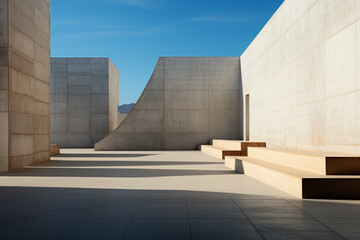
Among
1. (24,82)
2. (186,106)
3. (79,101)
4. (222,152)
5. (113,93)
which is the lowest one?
(222,152)

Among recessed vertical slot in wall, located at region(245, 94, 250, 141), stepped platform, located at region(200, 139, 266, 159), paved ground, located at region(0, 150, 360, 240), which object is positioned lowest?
paved ground, located at region(0, 150, 360, 240)

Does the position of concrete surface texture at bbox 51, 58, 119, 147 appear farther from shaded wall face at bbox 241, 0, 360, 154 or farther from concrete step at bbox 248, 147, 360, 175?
concrete step at bbox 248, 147, 360, 175

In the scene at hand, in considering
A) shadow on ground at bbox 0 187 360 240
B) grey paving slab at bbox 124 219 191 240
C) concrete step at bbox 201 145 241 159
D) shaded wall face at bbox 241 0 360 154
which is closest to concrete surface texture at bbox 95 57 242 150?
concrete step at bbox 201 145 241 159

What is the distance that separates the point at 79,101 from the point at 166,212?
2127cm

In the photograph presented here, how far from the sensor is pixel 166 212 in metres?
4.71

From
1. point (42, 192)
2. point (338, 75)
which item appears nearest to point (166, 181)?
point (42, 192)

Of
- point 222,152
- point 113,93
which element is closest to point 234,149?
point 222,152

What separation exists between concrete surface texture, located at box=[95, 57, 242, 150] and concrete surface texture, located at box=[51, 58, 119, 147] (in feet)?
12.5

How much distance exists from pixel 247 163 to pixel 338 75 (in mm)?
3158

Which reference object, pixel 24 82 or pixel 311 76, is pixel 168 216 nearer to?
pixel 311 76

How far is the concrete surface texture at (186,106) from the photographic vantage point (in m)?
21.9

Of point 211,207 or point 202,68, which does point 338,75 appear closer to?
point 211,207

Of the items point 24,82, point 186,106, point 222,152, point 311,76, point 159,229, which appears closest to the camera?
point 159,229

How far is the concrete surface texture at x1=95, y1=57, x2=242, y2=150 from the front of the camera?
21938 millimetres
